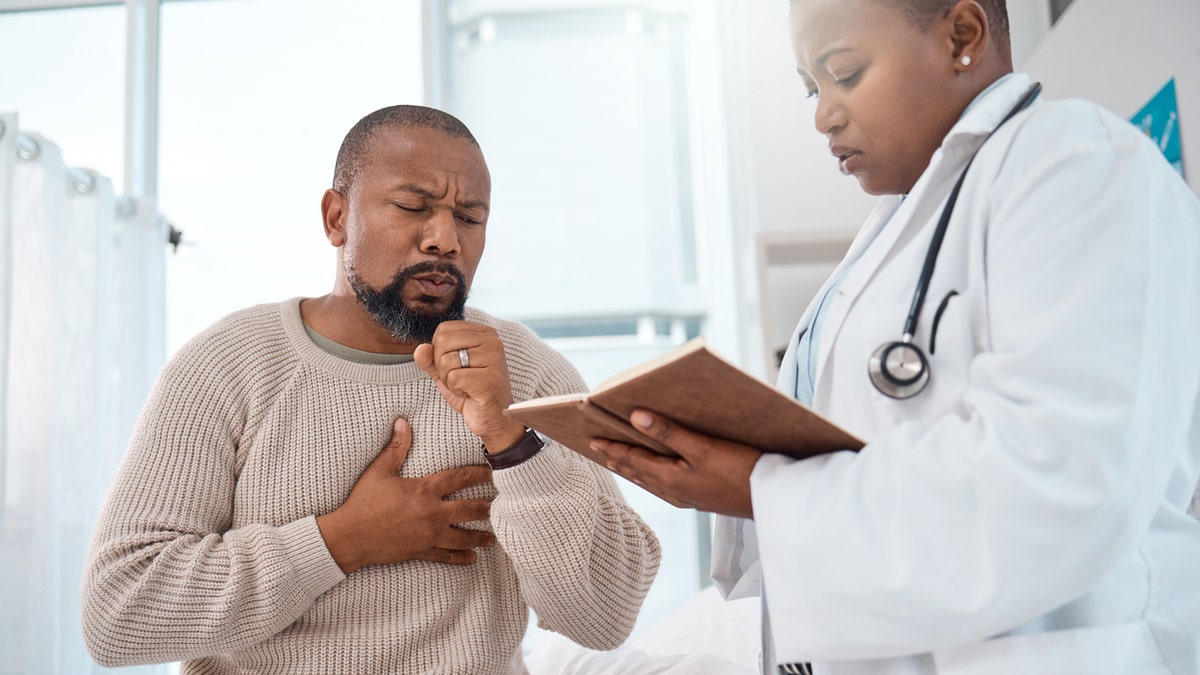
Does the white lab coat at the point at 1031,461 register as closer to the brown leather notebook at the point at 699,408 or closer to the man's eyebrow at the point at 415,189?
the brown leather notebook at the point at 699,408

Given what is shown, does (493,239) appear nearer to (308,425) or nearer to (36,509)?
(36,509)

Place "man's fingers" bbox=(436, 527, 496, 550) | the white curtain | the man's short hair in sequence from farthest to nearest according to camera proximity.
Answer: the white curtain, the man's short hair, "man's fingers" bbox=(436, 527, 496, 550)

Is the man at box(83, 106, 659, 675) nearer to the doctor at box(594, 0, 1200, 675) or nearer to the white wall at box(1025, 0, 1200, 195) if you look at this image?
the doctor at box(594, 0, 1200, 675)

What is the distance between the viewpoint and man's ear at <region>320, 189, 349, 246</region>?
1604mm

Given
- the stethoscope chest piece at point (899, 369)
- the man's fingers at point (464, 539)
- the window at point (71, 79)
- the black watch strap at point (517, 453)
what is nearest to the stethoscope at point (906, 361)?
the stethoscope chest piece at point (899, 369)

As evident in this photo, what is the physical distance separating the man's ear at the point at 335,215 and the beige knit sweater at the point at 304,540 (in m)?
0.16

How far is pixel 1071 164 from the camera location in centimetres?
82

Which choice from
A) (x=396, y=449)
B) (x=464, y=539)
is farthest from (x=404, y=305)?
(x=464, y=539)

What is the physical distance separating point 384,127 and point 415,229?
0.19 metres

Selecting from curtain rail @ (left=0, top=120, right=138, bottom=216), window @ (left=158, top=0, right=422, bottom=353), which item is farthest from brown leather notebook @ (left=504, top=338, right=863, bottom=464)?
window @ (left=158, top=0, right=422, bottom=353)

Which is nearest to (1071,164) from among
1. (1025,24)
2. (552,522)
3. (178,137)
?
(552,522)

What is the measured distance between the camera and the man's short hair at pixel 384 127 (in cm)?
155

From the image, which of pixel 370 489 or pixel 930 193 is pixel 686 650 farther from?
pixel 930 193

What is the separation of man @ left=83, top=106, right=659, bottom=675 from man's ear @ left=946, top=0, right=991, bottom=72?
708mm
